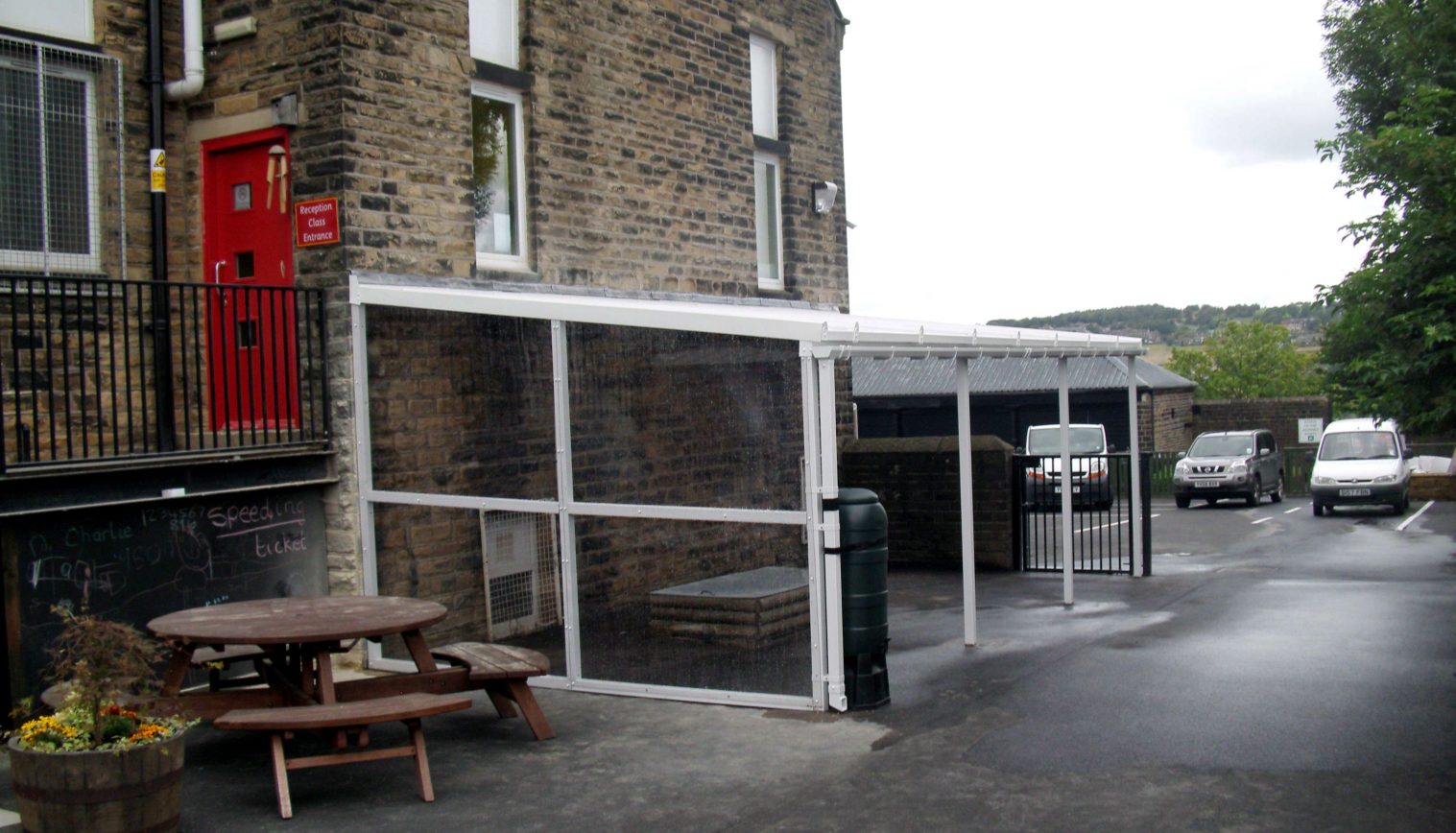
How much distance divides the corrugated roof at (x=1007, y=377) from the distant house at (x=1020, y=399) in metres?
0.03

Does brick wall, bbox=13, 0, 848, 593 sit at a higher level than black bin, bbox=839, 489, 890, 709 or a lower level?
higher

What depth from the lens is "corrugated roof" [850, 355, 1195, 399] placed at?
37.8 meters

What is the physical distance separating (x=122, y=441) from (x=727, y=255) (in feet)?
20.7

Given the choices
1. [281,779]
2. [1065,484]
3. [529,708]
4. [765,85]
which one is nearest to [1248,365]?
[765,85]

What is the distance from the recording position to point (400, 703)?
6.46 m

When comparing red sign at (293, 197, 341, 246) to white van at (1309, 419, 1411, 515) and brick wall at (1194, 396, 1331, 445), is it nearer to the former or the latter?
white van at (1309, 419, 1411, 515)

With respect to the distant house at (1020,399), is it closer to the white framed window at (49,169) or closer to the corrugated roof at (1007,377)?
the corrugated roof at (1007,377)

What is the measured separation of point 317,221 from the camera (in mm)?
9539

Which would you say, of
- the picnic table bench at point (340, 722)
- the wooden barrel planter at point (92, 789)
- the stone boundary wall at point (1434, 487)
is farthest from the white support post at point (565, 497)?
the stone boundary wall at point (1434, 487)

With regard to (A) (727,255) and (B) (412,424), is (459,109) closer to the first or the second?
(B) (412,424)

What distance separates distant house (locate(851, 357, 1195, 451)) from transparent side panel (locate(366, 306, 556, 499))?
27.8 m

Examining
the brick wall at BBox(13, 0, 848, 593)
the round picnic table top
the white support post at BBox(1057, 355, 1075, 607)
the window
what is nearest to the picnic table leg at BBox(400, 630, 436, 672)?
the round picnic table top

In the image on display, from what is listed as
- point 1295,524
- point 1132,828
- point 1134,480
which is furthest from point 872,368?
point 1132,828

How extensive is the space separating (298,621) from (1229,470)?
2383 cm
